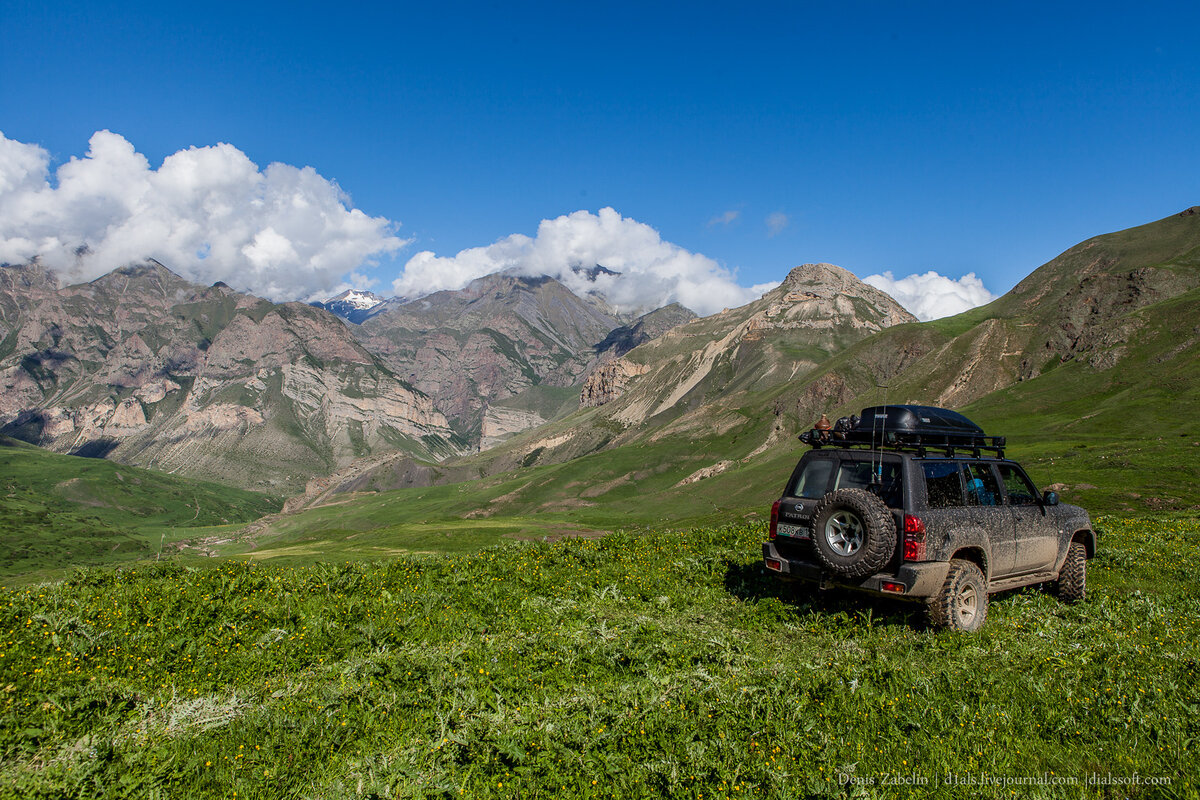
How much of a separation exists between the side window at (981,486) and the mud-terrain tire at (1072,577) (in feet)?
9.05

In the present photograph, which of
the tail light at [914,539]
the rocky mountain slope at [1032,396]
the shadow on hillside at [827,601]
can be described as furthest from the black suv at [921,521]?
the rocky mountain slope at [1032,396]

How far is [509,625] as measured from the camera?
11.5 metres

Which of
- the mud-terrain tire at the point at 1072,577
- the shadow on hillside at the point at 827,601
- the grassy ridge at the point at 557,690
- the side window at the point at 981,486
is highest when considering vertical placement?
the side window at the point at 981,486

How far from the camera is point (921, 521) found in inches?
439

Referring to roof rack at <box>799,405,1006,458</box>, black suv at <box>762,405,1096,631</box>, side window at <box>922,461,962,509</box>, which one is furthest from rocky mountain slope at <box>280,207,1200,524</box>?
side window at <box>922,461,962,509</box>

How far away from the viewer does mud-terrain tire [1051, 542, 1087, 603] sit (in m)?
13.8

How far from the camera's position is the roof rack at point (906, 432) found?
39.9 ft

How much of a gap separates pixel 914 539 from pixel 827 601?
8.88 ft

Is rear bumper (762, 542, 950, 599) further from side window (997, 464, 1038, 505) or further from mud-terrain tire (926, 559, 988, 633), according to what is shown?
side window (997, 464, 1038, 505)

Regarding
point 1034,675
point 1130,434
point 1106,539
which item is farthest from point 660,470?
point 1034,675

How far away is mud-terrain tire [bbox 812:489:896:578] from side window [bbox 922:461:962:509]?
1251 mm

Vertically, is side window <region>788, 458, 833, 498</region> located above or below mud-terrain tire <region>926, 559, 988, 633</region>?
above

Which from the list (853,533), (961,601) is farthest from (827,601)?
(961,601)

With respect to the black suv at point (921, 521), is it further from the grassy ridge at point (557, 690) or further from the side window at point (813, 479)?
the grassy ridge at point (557, 690)
